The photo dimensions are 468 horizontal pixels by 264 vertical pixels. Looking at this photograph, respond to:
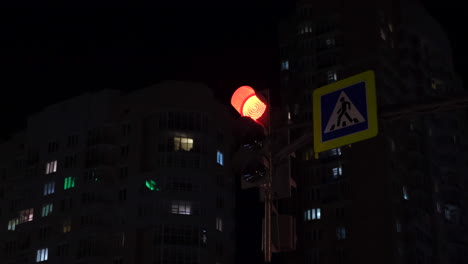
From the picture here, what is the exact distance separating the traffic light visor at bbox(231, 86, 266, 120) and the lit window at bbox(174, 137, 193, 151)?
264 ft

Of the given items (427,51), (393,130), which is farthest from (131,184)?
(427,51)

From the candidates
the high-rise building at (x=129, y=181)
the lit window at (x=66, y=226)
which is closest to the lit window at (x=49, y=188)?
the high-rise building at (x=129, y=181)

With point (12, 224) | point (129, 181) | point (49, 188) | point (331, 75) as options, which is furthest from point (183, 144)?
point (12, 224)

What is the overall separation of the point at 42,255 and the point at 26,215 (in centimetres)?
752

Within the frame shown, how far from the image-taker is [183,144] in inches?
3679

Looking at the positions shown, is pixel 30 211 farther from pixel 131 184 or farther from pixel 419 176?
pixel 419 176

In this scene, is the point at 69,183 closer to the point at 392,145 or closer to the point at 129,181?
the point at 129,181

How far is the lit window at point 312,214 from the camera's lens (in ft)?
311

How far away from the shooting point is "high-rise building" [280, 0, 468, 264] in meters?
89.8

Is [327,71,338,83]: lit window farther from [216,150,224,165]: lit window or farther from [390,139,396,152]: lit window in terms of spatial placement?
[216,150,224,165]: lit window

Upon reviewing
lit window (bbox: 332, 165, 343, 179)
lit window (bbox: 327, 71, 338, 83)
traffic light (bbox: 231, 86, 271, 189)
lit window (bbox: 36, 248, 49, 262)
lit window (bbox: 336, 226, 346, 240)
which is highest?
lit window (bbox: 327, 71, 338, 83)

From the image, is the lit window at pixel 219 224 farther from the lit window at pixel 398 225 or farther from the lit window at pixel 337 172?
the lit window at pixel 398 225

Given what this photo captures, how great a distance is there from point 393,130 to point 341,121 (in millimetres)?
84962

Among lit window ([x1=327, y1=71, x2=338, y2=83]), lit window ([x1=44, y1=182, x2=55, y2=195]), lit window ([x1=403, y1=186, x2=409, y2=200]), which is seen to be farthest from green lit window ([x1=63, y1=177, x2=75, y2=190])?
lit window ([x1=403, y1=186, x2=409, y2=200])
